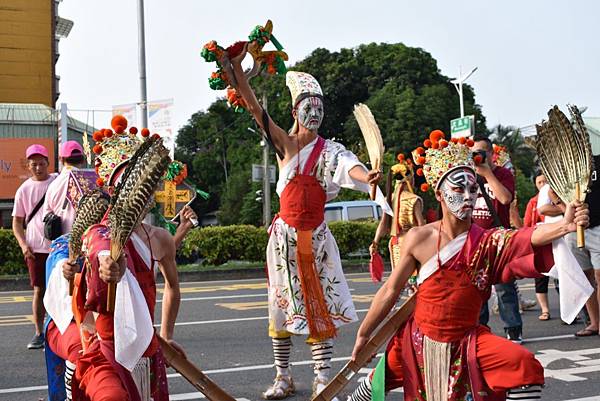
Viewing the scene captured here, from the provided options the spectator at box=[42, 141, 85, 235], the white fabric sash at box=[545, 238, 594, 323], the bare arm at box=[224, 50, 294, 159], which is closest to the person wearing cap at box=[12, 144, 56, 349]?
the spectator at box=[42, 141, 85, 235]

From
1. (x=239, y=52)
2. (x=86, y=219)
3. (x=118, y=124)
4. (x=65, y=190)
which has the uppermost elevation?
(x=239, y=52)

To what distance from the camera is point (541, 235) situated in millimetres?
3998

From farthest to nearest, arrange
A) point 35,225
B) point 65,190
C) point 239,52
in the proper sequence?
point 35,225 → point 65,190 → point 239,52

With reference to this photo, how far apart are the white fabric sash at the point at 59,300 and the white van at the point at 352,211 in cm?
1841

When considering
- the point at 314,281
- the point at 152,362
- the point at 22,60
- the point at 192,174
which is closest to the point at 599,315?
the point at 314,281

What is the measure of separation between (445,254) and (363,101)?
39444 millimetres

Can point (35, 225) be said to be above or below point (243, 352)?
above

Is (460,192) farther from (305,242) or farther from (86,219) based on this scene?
(86,219)

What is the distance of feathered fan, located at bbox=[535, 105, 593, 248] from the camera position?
3.73 meters

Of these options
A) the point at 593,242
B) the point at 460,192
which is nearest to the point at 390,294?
the point at 460,192

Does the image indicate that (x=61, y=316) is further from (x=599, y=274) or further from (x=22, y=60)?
(x=22, y=60)

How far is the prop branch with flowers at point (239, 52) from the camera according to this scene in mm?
5504

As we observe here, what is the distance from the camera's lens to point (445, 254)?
4.30 m

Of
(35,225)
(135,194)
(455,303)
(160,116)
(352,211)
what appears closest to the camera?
(135,194)
